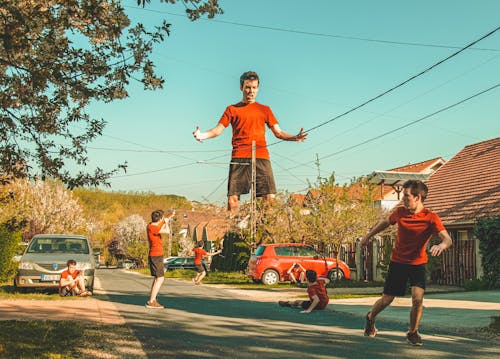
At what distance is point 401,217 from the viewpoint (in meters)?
6.82

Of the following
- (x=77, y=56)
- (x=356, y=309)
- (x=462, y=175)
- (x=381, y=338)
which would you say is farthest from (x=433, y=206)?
(x=77, y=56)

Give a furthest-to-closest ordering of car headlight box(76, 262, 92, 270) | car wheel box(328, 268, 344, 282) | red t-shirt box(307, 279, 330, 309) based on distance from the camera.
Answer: car wheel box(328, 268, 344, 282)
car headlight box(76, 262, 92, 270)
red t-shirt box(307, 279, 330, 309)

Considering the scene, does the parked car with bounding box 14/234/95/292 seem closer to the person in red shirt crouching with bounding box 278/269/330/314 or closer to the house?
the person in red shirt crouching with bounding box 278/269/330/314

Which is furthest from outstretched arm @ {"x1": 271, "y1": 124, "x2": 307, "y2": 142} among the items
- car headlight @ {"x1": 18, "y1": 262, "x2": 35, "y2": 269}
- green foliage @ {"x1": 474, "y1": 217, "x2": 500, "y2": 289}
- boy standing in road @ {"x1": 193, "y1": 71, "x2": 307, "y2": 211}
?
green foliage @ {"x1": 474, "y1": 217, "x2": 500, "y2": 289}

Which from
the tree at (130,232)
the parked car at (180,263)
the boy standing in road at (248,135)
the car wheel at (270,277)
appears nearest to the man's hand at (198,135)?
the boy standing in road at (248,135)

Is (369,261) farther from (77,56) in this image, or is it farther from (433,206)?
(77,56)

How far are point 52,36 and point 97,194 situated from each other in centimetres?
11779

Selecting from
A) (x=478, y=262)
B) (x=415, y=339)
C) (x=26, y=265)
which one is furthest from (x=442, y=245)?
(x=478, y=262)

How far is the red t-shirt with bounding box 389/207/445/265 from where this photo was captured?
22.0ft

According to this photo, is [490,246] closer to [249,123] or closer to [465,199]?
[465,199]

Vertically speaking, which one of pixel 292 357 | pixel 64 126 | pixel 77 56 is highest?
pixel 77 56

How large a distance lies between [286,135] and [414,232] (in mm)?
3636

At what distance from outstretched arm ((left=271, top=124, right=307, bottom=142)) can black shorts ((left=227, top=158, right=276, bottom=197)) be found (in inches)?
20.4

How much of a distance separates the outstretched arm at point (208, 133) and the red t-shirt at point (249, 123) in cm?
9
